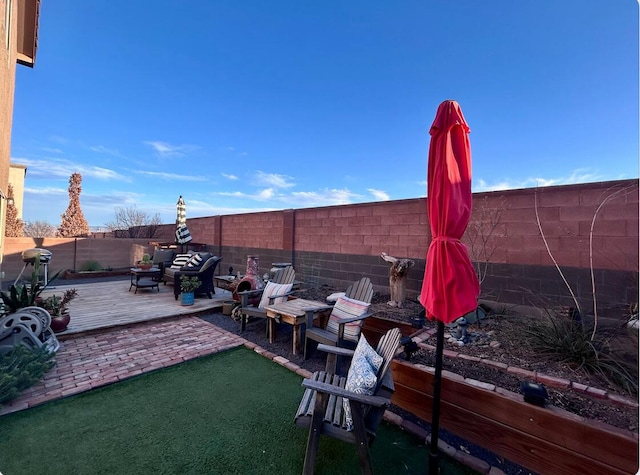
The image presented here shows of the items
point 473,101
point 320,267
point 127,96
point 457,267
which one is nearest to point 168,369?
point 457,267

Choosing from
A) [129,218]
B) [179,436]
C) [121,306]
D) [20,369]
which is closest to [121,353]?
[20,369]

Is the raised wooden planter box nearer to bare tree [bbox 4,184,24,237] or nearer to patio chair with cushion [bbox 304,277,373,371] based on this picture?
patio chair with cushion [bbox 304,277,373,371]

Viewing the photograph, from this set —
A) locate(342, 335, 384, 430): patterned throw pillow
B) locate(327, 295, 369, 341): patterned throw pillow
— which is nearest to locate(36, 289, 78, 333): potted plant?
locate(327, 295, 369, 341): patterned throw pillow

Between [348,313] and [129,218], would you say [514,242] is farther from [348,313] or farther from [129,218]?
[129,218]

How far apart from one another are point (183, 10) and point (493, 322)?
7163mm

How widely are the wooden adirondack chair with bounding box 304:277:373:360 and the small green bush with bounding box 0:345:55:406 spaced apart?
2.55m

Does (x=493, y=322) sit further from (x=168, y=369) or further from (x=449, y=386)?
(x=168, y=369)

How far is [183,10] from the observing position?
4.76m

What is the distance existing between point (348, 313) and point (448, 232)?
2.06m

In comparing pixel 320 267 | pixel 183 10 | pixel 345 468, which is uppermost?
pixel 183 10

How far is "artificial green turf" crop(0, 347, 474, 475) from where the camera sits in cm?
162

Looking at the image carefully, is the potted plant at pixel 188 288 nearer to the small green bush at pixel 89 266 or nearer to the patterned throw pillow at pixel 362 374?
the patterned throw pillow at pixel 362 374

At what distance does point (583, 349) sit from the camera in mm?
2191

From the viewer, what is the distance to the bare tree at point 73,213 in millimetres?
13586
